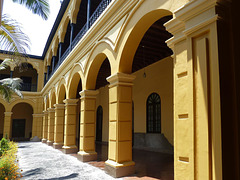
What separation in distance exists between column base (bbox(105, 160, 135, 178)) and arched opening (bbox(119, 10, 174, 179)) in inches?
25.9

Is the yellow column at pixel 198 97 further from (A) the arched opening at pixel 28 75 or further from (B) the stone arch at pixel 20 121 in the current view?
(B) the stone arch at pixel 20 121

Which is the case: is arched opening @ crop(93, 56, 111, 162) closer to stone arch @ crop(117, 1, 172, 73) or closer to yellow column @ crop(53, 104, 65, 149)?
yellow column @ crop(53, 104, 65, 149)

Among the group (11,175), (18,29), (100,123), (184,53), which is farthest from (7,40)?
(100,123)

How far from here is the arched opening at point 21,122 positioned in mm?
24406

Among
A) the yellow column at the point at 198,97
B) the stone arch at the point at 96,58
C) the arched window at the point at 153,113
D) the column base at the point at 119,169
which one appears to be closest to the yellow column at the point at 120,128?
the column base at the point at 119,169

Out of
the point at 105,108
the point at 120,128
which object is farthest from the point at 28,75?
the point at 120,128

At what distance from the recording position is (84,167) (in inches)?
299

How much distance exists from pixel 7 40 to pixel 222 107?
6.22 meters

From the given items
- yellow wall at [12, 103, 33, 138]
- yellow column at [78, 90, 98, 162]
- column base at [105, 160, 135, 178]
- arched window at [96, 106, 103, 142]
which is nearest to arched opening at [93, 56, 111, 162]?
arched window at [96, 106, 103, 142]

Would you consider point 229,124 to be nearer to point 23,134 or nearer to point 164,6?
point 164,6

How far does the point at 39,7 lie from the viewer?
6328 millimetres

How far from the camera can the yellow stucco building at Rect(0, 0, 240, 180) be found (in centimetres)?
301

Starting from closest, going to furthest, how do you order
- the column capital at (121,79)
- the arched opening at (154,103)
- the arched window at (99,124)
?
the column capital at (121,79) < the arched opening at (154,103) < the arched window at (99,124)

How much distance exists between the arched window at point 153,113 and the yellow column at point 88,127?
3796 millimetres
